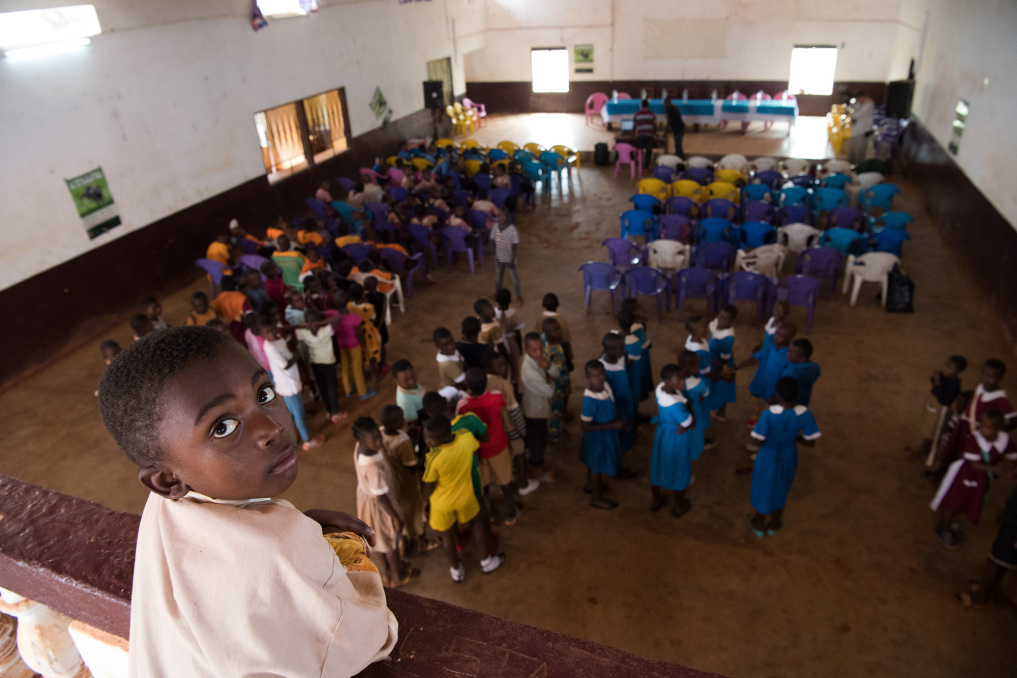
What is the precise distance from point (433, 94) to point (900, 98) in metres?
10.3

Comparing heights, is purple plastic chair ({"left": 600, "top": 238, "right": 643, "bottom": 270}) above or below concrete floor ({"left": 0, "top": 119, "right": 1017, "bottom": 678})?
above

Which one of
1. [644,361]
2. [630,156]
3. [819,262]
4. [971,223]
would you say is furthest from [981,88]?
[644,361]

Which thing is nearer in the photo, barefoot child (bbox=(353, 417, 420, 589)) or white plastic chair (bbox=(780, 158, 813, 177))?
barefoot child (bbox=(353, 417, 420, 589))

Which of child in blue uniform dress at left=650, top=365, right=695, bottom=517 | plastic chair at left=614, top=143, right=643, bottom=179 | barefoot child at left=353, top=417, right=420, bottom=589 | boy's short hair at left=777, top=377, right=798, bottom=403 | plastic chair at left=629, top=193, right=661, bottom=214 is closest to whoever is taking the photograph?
barefoot child at left=353, top=417, right=420, bottom=589

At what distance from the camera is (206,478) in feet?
3.16

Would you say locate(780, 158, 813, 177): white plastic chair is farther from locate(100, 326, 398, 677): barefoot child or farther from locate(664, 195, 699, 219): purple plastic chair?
locate(100, 326, 398, 677): barefoot child

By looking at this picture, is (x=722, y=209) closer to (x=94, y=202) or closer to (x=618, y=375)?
(x=618, y=375)

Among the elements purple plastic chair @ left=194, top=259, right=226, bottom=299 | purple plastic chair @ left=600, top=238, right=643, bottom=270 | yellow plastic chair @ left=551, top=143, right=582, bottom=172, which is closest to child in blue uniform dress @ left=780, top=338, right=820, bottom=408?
purple plastic chair @ left=600, top=238, right=643, bottom=270

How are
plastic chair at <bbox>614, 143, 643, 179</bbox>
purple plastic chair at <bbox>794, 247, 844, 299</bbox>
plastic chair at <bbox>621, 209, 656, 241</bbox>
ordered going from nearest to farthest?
purple plastic chair at <bbox>794, 247, 844, 299</bbox> → plastic chair at <bbox>621, 209, 656, 241</bbox> → plastic chair at <bbox>614, 143, 643, 179</bbox>

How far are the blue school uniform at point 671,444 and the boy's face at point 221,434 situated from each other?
3375mm

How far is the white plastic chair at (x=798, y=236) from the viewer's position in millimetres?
7969

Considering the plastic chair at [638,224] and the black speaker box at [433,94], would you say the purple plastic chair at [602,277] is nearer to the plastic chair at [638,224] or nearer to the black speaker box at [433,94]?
the plastic chair at [638,224]

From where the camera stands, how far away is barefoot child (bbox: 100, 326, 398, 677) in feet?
2.79

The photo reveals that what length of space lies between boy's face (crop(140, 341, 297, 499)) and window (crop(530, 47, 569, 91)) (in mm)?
19965
